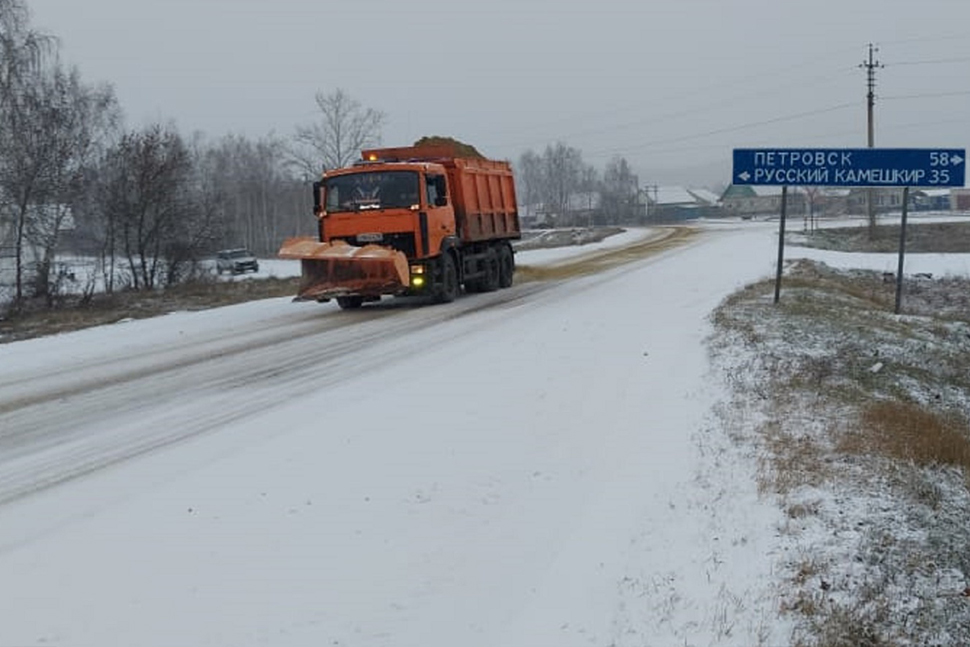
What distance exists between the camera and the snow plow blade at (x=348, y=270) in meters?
17.3

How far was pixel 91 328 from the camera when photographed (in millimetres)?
16953

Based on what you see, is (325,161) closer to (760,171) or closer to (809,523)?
(760,171)

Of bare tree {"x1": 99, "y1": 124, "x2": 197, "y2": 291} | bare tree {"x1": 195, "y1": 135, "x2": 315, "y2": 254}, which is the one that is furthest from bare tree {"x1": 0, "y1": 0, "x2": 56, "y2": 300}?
bare tree {"x1": 195, "y1": 135, "x2": 315, "y2": 254}

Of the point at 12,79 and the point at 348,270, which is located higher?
the point at 12,79

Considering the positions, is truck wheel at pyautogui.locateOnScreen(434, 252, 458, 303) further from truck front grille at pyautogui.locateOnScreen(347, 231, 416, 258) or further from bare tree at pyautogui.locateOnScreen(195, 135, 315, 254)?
bare tree at pyautogui.locateOnScreen(195, 135, 315, 254)

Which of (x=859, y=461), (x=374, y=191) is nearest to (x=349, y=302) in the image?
(x=374, y=191)

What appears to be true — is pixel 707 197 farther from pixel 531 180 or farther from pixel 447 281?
pixel 447 281

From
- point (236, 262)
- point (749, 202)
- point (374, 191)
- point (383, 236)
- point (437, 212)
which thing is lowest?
point (236, 262)

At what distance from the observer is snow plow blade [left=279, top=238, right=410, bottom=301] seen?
17.3 m

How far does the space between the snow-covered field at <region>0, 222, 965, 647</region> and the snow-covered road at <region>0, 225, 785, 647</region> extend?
0.06 ft

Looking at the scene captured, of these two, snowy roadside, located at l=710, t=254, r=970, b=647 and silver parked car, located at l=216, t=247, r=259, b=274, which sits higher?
snowy roadside, located at l=710, t=254, r=970, b=647

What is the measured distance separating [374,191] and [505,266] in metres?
6.01

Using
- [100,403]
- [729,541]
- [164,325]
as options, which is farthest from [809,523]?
[164,325]

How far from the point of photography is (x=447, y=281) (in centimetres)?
1905
